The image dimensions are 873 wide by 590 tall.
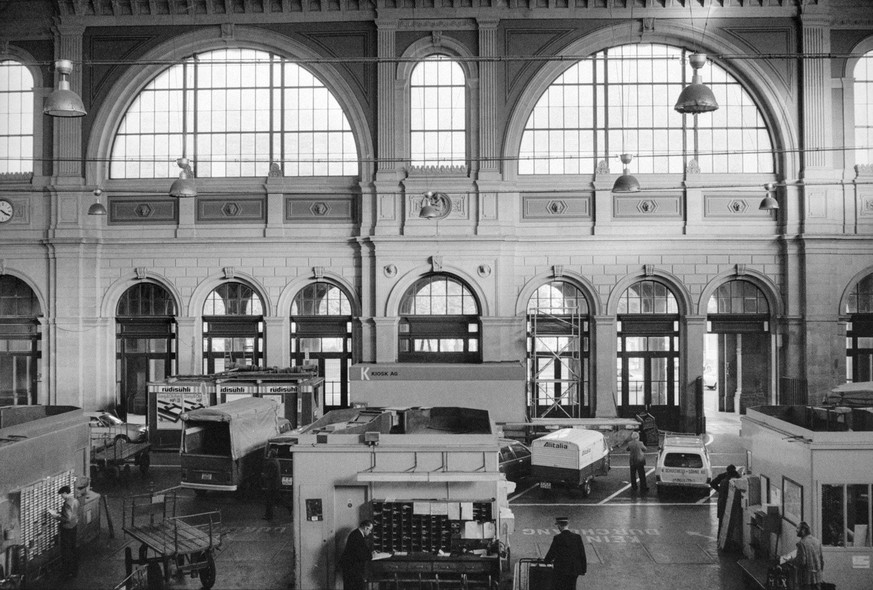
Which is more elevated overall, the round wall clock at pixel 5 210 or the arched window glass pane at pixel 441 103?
the arched window glass pane at pixel 441 103

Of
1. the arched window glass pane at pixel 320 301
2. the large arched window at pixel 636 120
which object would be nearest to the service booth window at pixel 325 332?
the arched window glass pane at pixel 320 301

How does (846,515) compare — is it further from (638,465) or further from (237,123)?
(237,123)

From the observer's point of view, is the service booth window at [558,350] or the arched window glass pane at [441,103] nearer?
the service booth window at [558,350]

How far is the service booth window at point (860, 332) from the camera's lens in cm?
2531

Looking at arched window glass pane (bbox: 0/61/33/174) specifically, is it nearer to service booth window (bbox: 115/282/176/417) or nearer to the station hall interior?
the station hall interior

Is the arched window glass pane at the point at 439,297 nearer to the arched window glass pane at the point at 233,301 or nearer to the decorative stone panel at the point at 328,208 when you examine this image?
the decorative stone panel at the point at 328,208

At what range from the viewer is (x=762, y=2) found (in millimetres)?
25469

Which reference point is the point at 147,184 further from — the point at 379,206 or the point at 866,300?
the point at 866,300

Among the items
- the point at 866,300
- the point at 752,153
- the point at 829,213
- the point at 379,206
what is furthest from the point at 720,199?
the point at 379,206

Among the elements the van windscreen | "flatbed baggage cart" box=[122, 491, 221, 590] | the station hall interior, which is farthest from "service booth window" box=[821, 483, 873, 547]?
the station hall interior

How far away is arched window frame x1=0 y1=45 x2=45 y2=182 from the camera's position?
86.7ft

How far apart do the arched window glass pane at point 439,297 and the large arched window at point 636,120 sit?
482 cm

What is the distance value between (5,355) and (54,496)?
1544 centimetres

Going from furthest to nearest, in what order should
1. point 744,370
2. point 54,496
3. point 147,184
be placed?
1. point 744,370
2. point 147,184
3. point 54,496
